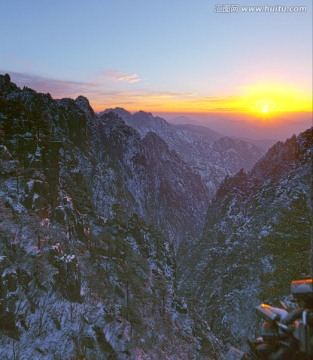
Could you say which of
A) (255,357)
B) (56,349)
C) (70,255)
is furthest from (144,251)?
(255,357)

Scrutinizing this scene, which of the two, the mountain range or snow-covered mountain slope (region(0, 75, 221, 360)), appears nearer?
the mountain range

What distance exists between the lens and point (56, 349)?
5356 cm

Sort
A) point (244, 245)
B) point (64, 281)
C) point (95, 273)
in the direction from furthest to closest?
point (244, 245) → point (95, 273) → point (64, 281)

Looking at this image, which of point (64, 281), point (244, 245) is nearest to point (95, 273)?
point (64, 281)

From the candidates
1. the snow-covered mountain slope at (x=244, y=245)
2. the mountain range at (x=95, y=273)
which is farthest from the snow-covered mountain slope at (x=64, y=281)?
the snow-covered mountain slope at (x=244, y=245)

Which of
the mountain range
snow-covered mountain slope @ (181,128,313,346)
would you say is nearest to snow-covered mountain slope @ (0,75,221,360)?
the mountain range

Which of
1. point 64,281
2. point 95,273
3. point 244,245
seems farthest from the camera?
point 244,245

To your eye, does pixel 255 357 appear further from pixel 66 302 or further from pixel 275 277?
pixel 66 302

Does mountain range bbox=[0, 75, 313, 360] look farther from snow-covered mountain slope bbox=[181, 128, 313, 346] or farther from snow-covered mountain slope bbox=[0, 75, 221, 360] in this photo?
snow-covered mountain slope bbox=[181, 128, 313, 346]

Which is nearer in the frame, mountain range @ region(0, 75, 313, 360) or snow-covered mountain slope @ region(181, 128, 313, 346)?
mountain range @ region(0, 75, 313, 360)

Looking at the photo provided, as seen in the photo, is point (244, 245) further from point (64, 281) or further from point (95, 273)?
point (64, 281)

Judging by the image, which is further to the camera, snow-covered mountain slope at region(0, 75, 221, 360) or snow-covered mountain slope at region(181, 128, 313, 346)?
snow-covered mountain slope at region(181, 128, 313, 346)

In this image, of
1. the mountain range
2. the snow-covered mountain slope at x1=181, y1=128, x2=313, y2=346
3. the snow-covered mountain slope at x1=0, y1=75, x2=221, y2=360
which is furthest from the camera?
the snow-covered mountain slope at x1=181, y1=128, x2=313, y2=346

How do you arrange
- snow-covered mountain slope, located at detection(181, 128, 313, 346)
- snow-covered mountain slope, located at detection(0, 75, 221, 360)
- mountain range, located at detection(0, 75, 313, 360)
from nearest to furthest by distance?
mountain range, located at detection(0, 75, 313, 360) → snow-covered mountain slope, located at detection(0, 75, 221, 360) → snow-covered mountain slope, located at detection(181, 128, 313, 346)
